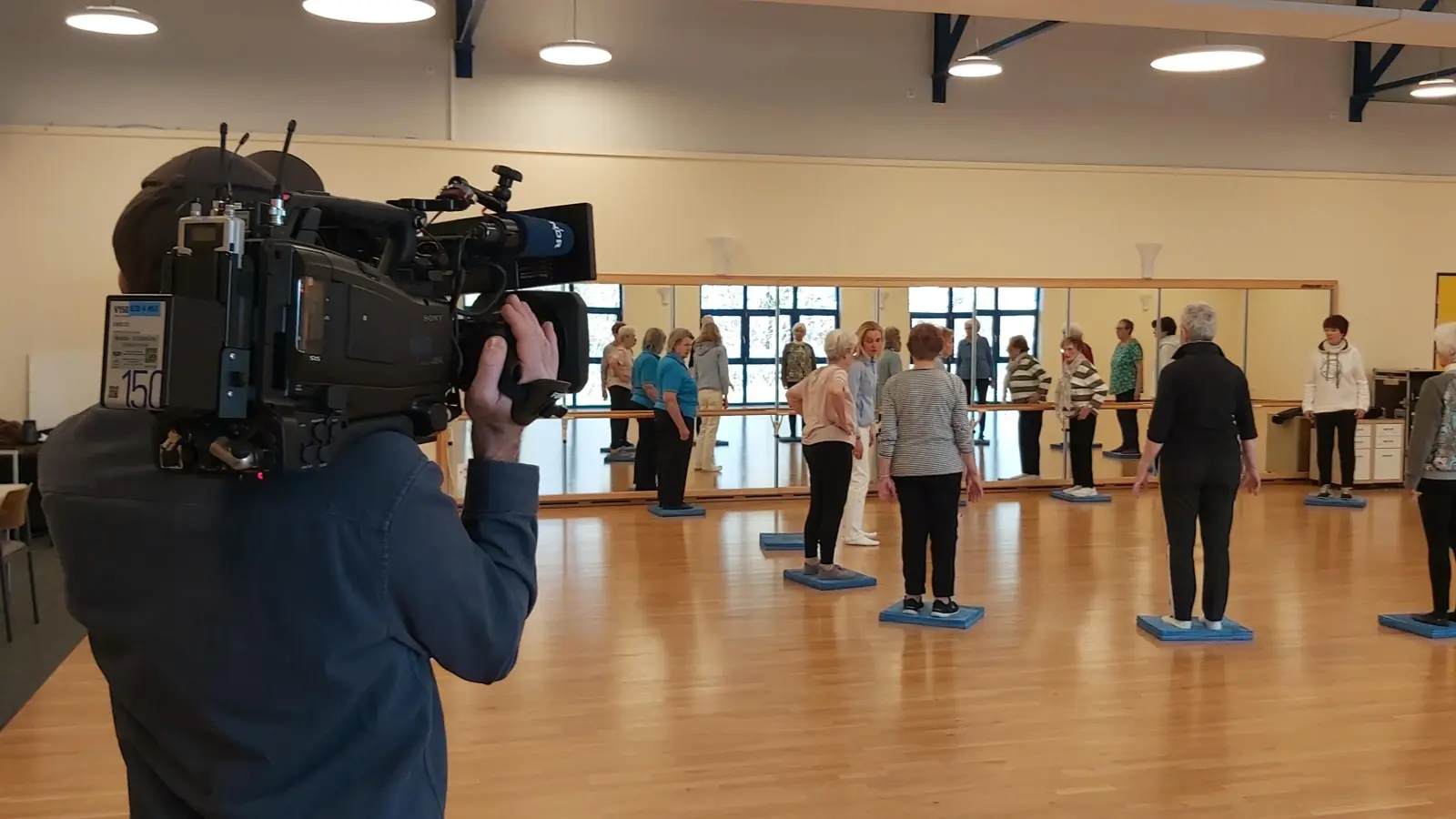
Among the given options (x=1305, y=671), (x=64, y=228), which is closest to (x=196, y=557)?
(x=1305, y=671)

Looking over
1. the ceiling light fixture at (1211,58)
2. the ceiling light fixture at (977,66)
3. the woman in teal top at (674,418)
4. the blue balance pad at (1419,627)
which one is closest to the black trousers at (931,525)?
the blue balance pad at (1419,627)

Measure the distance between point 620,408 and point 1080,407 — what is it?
4.11 meters

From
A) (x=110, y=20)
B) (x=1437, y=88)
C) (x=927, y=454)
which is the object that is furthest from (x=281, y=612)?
(x=1437, y=88)

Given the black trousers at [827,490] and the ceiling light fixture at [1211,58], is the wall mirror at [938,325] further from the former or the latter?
the black trousers at [827,490]

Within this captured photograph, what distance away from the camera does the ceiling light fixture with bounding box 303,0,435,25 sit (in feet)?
20.9

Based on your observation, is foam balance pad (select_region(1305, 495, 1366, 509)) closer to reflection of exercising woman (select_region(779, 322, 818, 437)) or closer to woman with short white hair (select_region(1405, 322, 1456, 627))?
reflection of exercising woman (select_region(779, 322, 818, 437))

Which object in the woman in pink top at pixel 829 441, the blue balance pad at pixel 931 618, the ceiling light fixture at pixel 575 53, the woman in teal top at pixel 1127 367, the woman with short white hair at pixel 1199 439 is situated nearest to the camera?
the woman with short white hair at pixel 1199 439

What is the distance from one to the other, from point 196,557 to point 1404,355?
45.1 ft

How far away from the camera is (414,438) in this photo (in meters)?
1.39

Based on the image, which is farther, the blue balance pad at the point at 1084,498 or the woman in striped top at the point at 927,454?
the blue balance pad at the point at 1084,498

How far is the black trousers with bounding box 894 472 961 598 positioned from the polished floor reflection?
4.61 meters

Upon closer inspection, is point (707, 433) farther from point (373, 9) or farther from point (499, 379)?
point (499, 379)

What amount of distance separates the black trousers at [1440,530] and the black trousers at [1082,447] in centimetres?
493

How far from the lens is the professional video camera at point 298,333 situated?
1.11m
